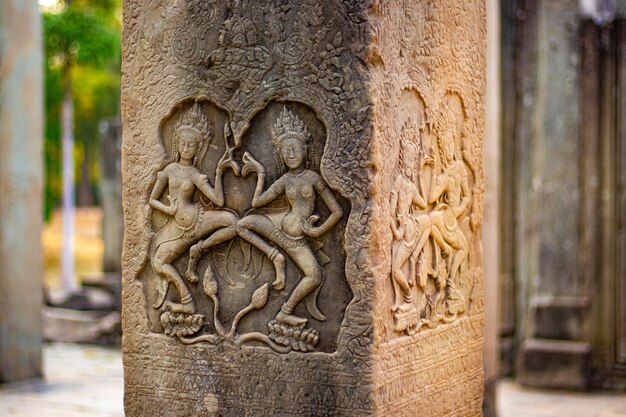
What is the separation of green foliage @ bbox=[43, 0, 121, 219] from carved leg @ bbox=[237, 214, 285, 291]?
460 inches

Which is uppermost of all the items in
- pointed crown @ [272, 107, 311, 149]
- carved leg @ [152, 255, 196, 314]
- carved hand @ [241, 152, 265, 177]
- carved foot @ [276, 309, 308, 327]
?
pointed crown @ [272, 107, 311, 149]

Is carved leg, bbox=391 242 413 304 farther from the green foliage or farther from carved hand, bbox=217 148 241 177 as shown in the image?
the green foliage

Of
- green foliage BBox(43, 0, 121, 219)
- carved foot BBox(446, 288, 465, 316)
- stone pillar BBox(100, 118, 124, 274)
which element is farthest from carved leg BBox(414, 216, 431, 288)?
green foliage BBox(43, 0, 121, 219)

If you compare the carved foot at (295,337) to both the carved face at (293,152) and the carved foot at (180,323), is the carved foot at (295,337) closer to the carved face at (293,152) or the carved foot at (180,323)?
the carved foot at (180,323)

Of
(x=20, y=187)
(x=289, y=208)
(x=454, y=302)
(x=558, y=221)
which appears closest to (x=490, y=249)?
(x=454, y=302)

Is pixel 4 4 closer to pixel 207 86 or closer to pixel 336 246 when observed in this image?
pixel 207 86

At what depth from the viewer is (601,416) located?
7.27 meters

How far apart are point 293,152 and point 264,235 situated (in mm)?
383

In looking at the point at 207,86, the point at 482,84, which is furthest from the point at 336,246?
the point at 482,84

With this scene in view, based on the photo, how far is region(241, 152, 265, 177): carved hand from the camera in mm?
4387

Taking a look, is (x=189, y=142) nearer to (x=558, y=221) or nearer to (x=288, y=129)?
(x=288, y=129)

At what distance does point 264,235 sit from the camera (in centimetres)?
437

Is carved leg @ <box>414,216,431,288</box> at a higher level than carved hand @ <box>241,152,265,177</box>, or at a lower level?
lower

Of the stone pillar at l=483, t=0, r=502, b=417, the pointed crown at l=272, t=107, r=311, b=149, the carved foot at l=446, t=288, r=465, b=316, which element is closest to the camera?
the pointed crown at l=272, t=107, r=311, b=149
